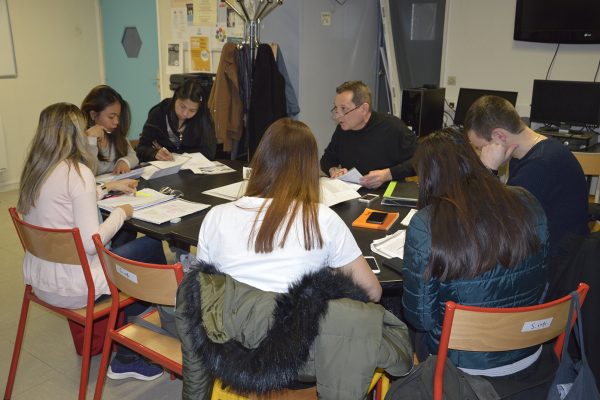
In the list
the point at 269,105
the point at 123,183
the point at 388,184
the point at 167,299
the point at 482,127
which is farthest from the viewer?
the point at 269,105

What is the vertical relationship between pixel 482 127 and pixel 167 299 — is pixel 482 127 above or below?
above

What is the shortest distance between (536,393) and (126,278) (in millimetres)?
1274

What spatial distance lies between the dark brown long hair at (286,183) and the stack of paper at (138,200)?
949 millimetres

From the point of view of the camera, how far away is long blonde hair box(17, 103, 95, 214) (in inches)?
77.8

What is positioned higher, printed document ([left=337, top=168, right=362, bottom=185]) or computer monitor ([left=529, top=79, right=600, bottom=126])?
computer monitor ([left=529, top=79, right=600, bottom=126])

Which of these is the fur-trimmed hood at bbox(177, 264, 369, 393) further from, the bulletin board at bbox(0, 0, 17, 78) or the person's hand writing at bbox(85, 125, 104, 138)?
the bulletin board at bbox(0, 0, 17, 78)

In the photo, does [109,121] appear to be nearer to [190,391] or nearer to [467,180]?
[190,391]

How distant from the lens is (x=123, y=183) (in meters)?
2.45

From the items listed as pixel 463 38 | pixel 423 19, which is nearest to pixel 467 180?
pixel 463 38

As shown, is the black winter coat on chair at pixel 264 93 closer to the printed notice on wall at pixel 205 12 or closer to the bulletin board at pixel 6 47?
the printed notice on wall at pixel 205 12

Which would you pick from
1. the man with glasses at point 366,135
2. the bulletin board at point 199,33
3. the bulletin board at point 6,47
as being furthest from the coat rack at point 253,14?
the bulletin board at point 6,47

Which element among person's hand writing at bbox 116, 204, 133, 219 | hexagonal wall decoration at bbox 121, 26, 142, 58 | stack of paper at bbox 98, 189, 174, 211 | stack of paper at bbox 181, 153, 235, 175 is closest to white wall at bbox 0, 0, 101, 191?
hexagonal wall decoration at bbox 121, 26, 142, 58

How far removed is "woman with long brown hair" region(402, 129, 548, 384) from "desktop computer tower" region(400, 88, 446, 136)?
2.91 m

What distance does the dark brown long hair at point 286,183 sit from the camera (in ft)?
4.50
